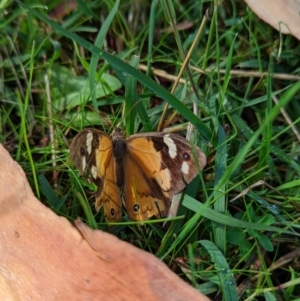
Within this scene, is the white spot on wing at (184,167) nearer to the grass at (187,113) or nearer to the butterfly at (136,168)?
the butterfly at (136,168)

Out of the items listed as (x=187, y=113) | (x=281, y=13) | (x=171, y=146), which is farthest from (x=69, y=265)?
(x=281, y=13)

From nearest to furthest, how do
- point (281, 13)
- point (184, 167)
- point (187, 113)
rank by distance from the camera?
point (184, 167) < point (187, 113) < point (281, 13)

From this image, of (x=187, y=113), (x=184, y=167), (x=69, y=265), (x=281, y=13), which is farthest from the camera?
(x=281, y=13)

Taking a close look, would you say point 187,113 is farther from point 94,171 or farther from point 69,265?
point 69,265

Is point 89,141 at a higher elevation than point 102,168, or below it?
higher

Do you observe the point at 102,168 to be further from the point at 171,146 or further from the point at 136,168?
the point at 171,146

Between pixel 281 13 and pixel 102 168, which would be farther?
pixel 281 13

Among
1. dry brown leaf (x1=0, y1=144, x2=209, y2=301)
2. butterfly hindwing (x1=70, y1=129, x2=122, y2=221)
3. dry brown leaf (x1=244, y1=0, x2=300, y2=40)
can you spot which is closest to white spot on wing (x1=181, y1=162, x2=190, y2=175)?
butterfly hindwing (x1=70, y1=129, x2=122, y2=221)

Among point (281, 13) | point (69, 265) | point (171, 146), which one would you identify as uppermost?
point (281, 13)

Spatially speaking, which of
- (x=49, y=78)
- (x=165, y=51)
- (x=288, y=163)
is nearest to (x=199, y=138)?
(x=288, y=163)
